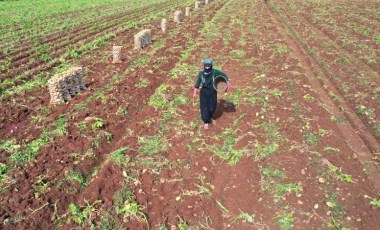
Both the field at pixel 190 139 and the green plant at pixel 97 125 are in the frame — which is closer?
the field at pixel 190 139

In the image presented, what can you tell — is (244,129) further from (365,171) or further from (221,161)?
(365,171)

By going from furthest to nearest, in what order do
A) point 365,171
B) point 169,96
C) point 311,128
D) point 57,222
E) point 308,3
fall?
point 308,3
point 169,96
point 311,128
point 365,171
point 57,222

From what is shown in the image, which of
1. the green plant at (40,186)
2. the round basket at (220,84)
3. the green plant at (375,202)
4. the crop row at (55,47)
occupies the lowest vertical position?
the crop row at (55,47)

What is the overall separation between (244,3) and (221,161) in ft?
87.2

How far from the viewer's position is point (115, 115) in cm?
954

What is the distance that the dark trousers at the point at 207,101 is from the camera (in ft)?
27.3

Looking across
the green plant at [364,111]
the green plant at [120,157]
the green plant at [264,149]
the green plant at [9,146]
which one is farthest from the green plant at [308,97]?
the green plant at [9,146]

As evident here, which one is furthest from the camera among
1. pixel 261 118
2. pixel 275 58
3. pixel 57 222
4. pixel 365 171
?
pixel 275 58

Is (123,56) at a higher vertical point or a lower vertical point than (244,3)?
higher

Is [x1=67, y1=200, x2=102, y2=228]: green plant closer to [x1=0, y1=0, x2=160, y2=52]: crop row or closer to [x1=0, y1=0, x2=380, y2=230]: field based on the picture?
[x1=0, y1=0, x2=380, y2=230]: field

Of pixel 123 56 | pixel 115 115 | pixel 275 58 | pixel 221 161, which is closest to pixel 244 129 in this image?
pixel 221 161

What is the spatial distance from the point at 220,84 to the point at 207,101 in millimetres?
565

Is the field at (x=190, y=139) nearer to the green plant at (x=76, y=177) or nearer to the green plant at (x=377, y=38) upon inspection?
the green plant at (x=76, y=177)

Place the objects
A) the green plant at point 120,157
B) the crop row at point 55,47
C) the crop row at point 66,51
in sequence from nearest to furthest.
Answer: the green plant at point 120,157 → the crop row at point 66,51 → the crop row at point 55,47
